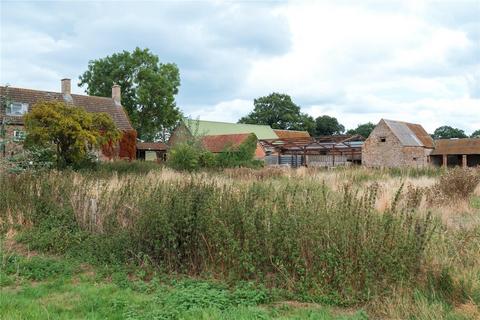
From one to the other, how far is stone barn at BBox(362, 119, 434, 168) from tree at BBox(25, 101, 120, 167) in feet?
96.6

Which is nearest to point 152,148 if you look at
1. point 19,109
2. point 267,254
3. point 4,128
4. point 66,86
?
point 66,86

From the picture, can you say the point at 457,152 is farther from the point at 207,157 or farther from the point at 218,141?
the point at 207,157

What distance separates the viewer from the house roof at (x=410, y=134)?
45.1 m

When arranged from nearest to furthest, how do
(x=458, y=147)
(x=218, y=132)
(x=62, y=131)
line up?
(x=62, y=131)
(x=458, y=147)
(x=218, y=132)

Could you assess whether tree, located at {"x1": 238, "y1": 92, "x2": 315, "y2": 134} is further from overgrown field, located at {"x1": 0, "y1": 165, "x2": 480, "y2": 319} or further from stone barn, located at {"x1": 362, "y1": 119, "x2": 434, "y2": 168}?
overgrown field, located at {"x1": 0, "y1": 165, "x2": 480, "y2": 319}

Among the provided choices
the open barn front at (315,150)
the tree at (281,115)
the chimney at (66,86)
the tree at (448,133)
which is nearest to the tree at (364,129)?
the tree at (281,115)

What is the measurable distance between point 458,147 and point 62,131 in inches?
1604

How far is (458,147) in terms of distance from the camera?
46.7m

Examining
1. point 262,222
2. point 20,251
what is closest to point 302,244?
point 262,222

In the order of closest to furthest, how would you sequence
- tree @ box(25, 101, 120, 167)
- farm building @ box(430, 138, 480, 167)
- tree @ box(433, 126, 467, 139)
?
1. tree @ box(25, 101, 120, 167)
2. farm building @ box(430, 138, 480, 167)
3. tree @ box(433, 126, 467, 139)

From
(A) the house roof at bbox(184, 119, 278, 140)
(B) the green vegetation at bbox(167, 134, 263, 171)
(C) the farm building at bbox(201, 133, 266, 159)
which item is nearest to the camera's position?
(B) the green vegetation at bbox(167, 134, 263, 171)

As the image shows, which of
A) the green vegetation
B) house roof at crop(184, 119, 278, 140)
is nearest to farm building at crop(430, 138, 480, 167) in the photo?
house roof at crop(184, 119, 278, 140)

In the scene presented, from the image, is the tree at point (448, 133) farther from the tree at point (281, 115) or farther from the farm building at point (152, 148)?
the farm building at point (152, 148)

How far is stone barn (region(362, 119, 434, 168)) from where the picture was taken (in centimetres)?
4444
